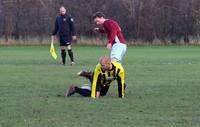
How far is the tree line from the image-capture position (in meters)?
45.2

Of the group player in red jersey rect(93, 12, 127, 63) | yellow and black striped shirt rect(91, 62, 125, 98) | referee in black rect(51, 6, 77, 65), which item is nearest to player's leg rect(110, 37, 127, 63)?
player in red jersey rect(93, 12, 127, 63)

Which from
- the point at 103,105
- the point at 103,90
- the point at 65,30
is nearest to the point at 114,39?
A: the point at 103,90

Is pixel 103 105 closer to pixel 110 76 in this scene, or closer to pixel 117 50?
pixel 110 76

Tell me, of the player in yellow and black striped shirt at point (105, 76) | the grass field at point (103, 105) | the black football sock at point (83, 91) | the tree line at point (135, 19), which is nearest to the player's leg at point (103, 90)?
the player in yellow and black striped shirt at point (105, 76)

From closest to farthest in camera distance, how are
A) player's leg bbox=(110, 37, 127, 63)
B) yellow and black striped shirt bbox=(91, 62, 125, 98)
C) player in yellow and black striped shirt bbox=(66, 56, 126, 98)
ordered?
player in yellow and black striped shirt bbox=(66, 56, 126, 98)
yellow and black striped shirt bbox=(91, 62, 125, 98)
player's leg bbox=(110, 37, 127, 63)

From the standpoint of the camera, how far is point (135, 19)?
149ft

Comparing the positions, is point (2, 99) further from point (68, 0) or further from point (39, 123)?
point (68, 0)

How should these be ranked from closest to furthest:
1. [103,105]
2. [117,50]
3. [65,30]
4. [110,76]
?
[103,105] → [110,76] → [117,50] → [65,30]

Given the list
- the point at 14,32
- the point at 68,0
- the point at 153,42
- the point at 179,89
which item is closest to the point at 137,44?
the point at 153,42

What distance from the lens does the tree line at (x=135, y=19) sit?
45.2 m

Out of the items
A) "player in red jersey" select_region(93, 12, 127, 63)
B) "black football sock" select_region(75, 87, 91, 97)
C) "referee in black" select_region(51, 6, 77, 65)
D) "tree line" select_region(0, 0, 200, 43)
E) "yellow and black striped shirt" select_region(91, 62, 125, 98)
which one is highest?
"player in red jersey" select_region(93, 12, 127, 63)

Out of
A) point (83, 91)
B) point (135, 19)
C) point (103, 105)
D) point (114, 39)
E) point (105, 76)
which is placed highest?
point (114, 39)

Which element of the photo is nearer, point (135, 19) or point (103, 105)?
point (103, 105)

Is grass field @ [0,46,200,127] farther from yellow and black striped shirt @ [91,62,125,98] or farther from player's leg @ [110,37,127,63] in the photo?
player's leg @ [110,37,127,63]
